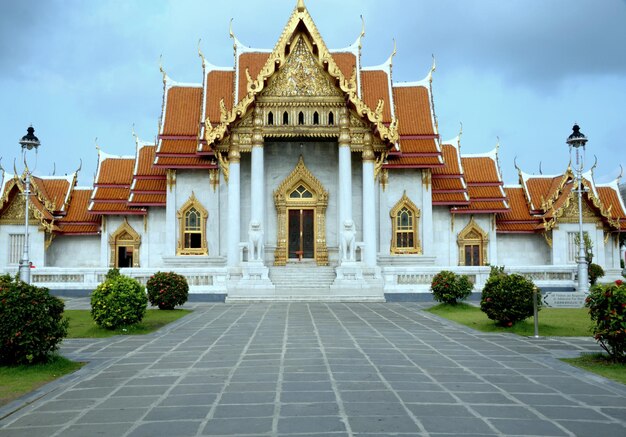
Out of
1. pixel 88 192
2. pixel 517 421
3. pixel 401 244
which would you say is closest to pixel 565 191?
pixel 401 244

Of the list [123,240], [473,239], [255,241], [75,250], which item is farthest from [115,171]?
[473,239]

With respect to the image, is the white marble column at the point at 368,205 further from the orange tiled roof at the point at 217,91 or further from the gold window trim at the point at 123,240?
the gold window trim at the point at 123,240

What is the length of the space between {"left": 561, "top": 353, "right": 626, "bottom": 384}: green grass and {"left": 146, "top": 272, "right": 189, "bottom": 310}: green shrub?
39.5 ft

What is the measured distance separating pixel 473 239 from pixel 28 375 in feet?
85.6

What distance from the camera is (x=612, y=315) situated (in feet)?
31.2

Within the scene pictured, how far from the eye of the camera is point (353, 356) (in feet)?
34.2

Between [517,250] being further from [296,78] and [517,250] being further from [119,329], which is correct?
[119,329]

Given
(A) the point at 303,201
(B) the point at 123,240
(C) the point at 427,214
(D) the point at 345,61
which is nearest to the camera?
(A) the point at 303,201

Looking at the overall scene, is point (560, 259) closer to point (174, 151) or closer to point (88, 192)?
point (174, 151)

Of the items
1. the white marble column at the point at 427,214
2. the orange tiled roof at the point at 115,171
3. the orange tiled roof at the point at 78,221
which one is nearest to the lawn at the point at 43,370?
the white marble column at the point at 427,214

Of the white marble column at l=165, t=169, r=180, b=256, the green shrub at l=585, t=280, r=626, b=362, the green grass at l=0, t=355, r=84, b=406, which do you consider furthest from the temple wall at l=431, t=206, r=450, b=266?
the green grass at l=0, t=355, r=84, b=406

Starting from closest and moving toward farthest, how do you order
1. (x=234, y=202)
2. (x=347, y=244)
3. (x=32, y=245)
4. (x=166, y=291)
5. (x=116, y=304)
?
(x=116, y=304) → (x=166, y=291) → (x=347, y=244) → (x=234, y=202) → (x=32, y=245)

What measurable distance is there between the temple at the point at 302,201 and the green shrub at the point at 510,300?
999cm

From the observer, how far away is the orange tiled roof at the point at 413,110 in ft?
105
